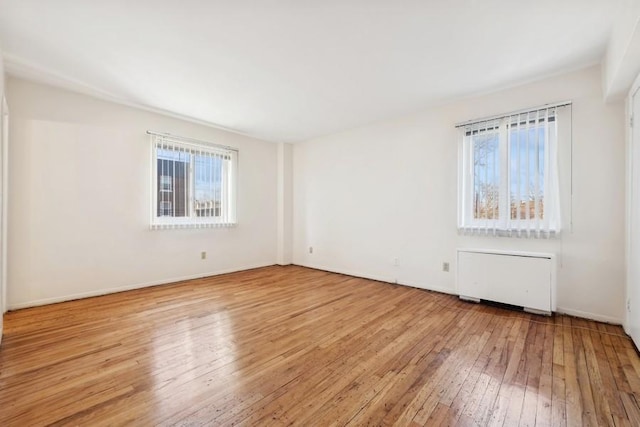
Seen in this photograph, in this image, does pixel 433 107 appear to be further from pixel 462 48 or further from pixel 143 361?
pixel 143 361

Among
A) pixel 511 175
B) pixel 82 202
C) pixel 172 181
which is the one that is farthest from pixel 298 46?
pixel 82 202

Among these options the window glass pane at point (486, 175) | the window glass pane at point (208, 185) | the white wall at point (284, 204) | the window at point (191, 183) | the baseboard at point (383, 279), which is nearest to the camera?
the window glass pane at point (486, 175)

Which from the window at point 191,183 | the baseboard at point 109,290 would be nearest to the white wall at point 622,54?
the window at point 191,183

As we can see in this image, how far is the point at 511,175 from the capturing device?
120 inches

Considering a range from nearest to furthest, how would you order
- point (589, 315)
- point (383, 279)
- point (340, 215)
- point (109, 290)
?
point (589, 315), point (109, 290), point (383, 279), point (340, 215)

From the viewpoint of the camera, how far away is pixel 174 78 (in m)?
2.91

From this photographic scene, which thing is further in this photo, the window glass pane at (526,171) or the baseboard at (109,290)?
the baseboard at (109,290)

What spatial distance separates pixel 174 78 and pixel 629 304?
468 cm

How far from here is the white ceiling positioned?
195cm

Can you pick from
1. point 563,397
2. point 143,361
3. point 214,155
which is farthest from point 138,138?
point 563,397

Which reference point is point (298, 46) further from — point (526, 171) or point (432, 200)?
point (526, 171)

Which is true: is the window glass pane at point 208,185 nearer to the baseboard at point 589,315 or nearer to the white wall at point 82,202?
the white wall at point 82,202

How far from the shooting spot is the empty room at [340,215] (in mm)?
1653

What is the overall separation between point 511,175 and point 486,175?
0.83 feet
